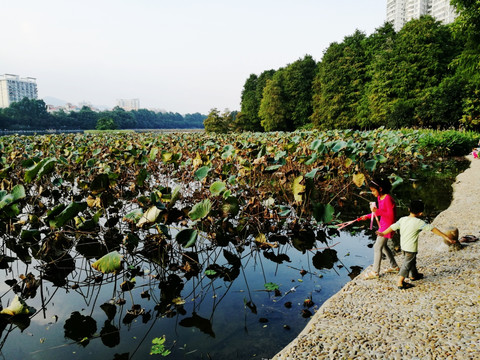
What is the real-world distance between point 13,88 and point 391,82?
19509cm

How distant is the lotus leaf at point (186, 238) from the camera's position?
Result: 4222 mm

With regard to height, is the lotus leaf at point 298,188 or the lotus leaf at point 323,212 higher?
the lotus leaf at point 298,188

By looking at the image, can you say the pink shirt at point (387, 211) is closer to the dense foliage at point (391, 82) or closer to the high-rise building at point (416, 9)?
the dense foliage at point (391, 82)

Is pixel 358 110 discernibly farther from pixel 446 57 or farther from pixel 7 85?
pixel 7 85

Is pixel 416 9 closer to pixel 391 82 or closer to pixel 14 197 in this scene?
pixel 391 82

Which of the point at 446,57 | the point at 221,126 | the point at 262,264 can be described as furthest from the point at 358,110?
the point at 262,264

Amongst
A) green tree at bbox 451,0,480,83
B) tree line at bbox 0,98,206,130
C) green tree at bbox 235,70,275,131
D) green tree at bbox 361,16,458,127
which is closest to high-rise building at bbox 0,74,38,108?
tree line at bbox 0,98,206,130

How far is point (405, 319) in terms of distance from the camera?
3105mm

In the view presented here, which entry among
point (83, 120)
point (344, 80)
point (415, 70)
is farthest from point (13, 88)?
point (415, 70)

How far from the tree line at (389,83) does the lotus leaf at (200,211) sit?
21.3 m

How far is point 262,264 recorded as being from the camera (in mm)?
5367

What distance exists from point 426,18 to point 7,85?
195m

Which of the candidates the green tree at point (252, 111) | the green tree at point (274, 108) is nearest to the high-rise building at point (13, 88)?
the green tree at point (252, 111)

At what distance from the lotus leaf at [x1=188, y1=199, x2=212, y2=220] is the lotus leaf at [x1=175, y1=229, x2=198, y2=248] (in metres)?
0.21
